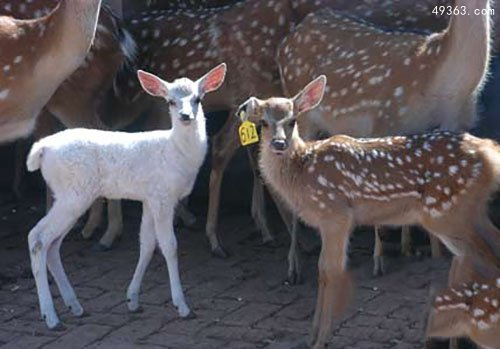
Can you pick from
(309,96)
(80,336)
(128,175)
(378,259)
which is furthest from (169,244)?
(378,259)

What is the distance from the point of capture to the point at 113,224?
841cm

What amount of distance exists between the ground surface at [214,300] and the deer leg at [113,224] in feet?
0.22

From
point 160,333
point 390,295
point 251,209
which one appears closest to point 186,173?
point 160,333

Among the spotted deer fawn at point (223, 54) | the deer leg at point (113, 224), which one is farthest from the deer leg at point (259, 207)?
the deer leg at point (113, 224)

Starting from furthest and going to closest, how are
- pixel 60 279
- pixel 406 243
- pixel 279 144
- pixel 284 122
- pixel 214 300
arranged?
pixel 406 243
pixel 214 300
pixel 60 279
pixel 284 122
pixel 279 144

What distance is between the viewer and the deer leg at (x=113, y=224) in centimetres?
836

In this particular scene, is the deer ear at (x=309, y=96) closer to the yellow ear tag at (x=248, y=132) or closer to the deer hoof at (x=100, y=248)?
the yellow ear tag at (x=248, y=132)

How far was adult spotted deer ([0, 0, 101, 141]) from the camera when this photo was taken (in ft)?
25.4

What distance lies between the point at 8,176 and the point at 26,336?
309cm

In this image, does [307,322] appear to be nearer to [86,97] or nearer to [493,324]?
[493,324]

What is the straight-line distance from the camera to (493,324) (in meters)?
5.75

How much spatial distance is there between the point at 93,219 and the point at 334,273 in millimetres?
2481

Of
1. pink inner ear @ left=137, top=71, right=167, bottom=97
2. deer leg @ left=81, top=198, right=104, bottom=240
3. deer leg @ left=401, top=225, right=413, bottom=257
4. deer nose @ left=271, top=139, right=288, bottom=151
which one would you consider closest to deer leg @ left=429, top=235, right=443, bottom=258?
deer leg @ left=401, top=225, right=413, bottom=257

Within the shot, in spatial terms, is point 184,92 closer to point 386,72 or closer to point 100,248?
point 386,72
